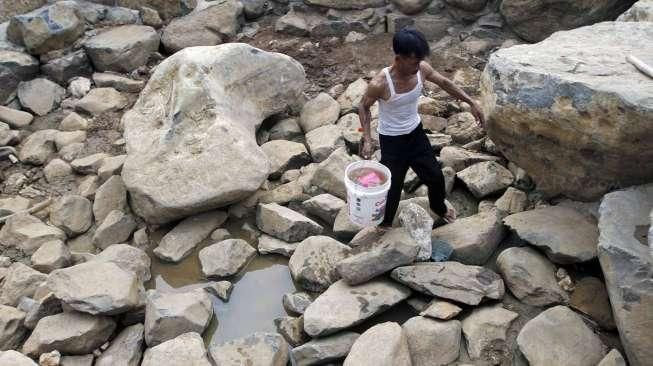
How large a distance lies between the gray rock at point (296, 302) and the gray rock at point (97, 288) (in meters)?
1.03

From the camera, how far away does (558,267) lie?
4.14 m

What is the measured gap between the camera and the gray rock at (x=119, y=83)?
7.05 m

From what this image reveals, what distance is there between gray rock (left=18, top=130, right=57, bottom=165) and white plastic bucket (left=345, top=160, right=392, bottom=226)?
365 cm

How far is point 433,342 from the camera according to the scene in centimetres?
380

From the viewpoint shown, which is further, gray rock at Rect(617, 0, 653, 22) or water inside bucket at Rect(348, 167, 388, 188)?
gray rock at Rect(617, 0, 653, 22)

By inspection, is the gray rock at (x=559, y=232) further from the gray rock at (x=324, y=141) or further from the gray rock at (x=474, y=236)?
the gray rock at (x=324, y=141)

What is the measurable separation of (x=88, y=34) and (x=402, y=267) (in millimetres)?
5415

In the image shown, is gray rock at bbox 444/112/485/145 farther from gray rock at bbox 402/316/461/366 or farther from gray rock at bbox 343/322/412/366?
gray rock at bbox 343/322/412/366

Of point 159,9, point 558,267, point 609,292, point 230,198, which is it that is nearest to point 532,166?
point 558,267

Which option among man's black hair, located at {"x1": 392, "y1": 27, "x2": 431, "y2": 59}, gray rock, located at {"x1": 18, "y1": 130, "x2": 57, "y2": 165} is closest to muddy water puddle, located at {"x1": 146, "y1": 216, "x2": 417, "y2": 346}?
man's black hair, located at {"x1": 392, "y1": 27, "x2": 431, "y2": 59}

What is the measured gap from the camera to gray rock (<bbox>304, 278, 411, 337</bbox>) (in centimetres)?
394

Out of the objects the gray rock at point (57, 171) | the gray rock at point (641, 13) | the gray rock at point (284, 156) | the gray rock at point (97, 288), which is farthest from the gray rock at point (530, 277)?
the gray rock at point (57, 171)

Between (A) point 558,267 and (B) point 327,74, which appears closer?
(A) point 558,267

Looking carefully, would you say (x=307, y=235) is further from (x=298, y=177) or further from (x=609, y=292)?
(x=609, y=292)
